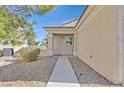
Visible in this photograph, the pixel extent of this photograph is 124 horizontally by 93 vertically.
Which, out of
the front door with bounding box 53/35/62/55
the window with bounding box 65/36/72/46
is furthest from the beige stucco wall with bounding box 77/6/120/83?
the window with bounding box 65/36/72/46

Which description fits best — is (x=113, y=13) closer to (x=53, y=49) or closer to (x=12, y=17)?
(x=12, y=17)

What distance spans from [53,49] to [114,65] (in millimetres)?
16590

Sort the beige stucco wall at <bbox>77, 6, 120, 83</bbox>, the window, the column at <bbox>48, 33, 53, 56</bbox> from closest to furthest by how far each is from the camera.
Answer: the beige stucco wall at <bbox>77, 6, 120, 83</bbox> → the column at <bbox>48, 33, 53, 56</bbox> → the window

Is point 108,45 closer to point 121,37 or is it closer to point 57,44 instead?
point 121,37

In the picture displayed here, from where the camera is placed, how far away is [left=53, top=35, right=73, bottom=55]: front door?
2450 cm

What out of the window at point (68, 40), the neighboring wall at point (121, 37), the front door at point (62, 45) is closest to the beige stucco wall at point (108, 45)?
the neighboring wall at point (121, 37)

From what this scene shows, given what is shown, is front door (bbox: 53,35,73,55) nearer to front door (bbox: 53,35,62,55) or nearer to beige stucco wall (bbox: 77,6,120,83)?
front door (bbox: 53,35,62,55)

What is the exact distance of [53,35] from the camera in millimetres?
24422

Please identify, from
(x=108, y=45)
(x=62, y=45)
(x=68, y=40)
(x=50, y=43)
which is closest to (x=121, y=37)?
(x=108, y=45)

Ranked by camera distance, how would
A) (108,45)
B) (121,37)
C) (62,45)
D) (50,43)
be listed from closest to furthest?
(121,37) < (108,45) < (50,43) < (62,45)

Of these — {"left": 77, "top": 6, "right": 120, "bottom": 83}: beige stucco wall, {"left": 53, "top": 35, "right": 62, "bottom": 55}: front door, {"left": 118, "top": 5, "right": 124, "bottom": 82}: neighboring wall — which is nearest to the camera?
{"left": 118, "top": 5, "right": 124, "bottom": 82}: neighboring wall

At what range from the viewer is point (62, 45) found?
2456 cm

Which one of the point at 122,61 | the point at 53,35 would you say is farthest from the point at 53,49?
the point at 122,61

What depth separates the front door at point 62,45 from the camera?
80.4ft
